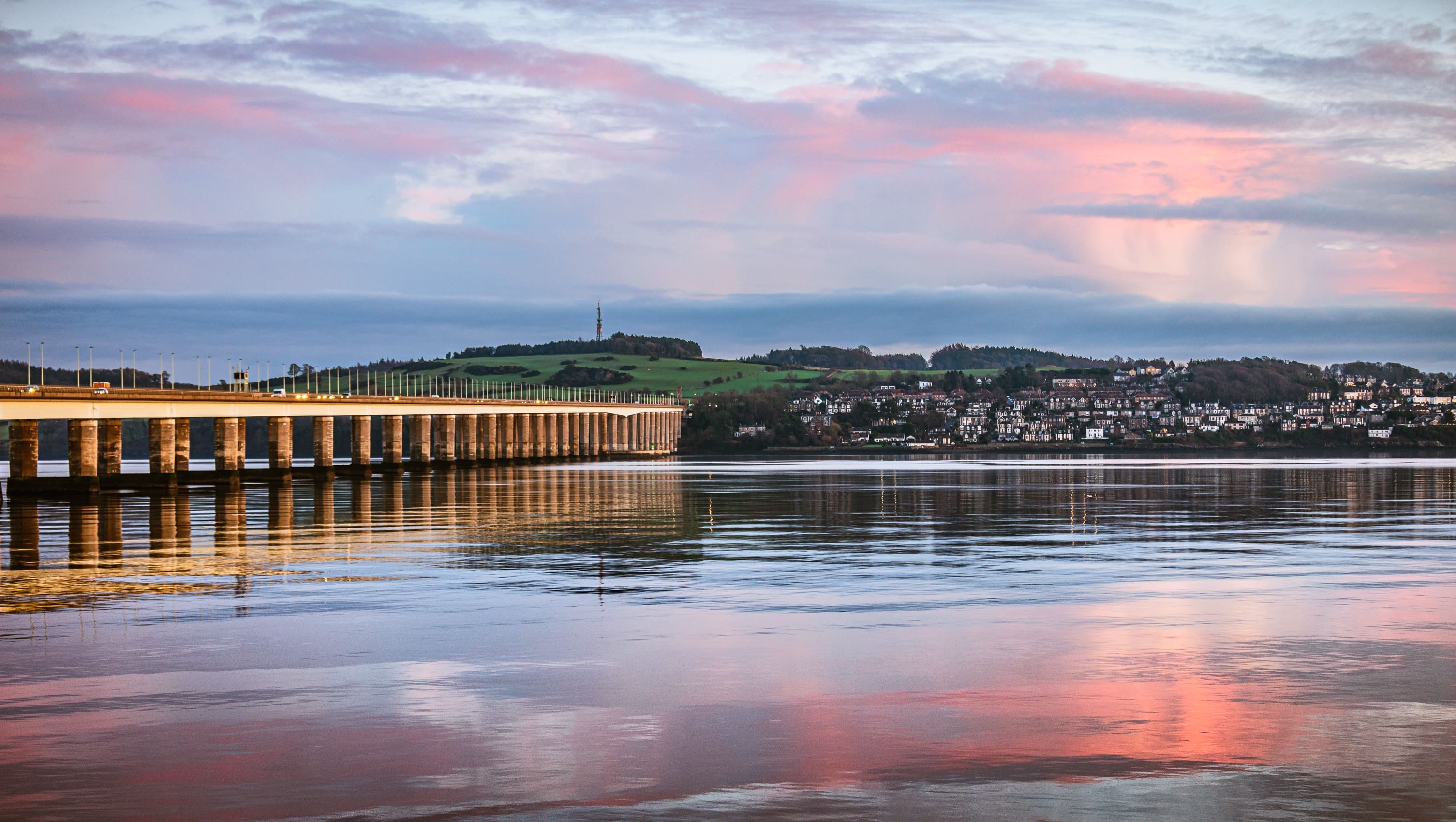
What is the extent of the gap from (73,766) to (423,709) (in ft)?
12.7

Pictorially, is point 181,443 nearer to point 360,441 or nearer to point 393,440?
point 360,441

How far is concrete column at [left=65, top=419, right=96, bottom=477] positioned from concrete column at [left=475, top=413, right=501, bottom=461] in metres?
90.8

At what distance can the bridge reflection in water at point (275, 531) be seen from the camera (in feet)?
107

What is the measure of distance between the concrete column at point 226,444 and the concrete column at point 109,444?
22.6 ft

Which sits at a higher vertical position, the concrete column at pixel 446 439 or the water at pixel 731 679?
the water at pixel 731 679

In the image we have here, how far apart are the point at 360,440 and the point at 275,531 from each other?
324 ft

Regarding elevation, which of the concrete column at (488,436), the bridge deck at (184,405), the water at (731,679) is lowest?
the concrete column at (488,436)

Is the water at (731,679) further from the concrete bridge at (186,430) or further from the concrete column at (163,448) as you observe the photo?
the concrete column at (163,448)

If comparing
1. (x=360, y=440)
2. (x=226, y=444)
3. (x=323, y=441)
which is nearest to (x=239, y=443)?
(x=226, y=444)

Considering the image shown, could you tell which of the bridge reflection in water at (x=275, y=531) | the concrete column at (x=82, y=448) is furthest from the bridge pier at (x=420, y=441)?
the bridge reflection in water at (x=275, y=531)

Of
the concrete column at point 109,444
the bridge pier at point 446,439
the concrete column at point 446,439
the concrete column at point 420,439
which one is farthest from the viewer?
the concrete column at point 446,439

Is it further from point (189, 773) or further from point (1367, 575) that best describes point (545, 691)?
point (1367, 575)

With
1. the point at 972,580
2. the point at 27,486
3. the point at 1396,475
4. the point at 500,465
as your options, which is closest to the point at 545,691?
the point at 972,580

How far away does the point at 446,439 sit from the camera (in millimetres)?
169875
